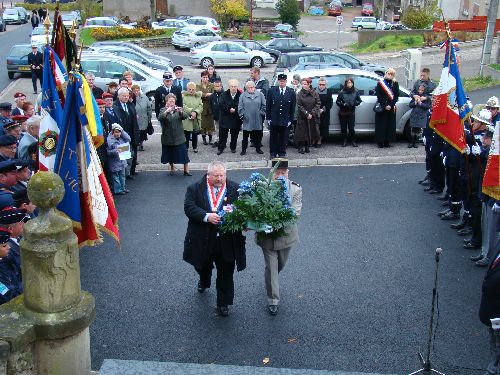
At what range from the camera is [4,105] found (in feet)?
40.0

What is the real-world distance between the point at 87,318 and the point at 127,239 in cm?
559

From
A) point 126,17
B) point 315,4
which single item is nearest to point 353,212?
point 126,17

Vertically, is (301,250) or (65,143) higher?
(65,143)

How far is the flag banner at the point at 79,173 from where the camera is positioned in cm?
756

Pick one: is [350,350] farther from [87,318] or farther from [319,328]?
[87,318]

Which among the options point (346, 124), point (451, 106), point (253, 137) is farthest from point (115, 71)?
point (451, 106)

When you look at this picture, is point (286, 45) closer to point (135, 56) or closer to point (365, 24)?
point (135, 56)

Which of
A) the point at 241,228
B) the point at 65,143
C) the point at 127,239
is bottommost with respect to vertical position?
the point at 127,239

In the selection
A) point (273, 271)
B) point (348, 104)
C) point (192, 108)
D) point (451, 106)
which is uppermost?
point (451, 106)

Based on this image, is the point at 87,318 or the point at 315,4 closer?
the point at 87,318

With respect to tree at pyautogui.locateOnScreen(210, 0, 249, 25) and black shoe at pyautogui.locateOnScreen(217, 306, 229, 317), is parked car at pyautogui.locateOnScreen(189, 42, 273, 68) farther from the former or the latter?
black shoe at pyautogui.locateOnScreen(217, 306, 229, 317)

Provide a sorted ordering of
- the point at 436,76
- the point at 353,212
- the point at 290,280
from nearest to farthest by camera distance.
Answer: the point at 290,280, the point at 353,212, the point at 436,76

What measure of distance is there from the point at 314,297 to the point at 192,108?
769cm

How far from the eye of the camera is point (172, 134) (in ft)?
44.3
